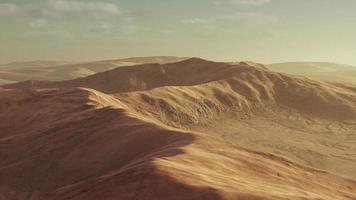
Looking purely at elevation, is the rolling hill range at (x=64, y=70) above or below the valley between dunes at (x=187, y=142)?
below

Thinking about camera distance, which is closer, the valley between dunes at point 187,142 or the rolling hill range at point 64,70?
the valley between dunes at point 187,142

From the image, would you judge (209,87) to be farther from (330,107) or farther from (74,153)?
(74,153)

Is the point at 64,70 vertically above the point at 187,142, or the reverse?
the point at 187,142

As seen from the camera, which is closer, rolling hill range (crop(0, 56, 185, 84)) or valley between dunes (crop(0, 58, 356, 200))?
valley between dunes (crop(0, 58, 356, 200))

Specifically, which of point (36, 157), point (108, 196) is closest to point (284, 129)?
point (36, 157)

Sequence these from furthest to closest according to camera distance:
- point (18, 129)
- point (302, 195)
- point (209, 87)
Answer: point (209, 87)
point (18, 129)
point (302, 195)

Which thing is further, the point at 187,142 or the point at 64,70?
the point at 64,70

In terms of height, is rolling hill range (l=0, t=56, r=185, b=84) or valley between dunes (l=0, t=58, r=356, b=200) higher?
valley between dunes (l=0, t=58, r=356, b=200)

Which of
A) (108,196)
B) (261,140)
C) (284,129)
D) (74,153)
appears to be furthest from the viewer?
(284,129)
